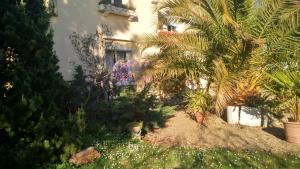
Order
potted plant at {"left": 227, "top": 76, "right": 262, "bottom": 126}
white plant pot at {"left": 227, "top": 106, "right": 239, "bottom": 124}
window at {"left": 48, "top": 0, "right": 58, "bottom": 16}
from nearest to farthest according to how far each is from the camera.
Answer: potted plant at {"left": 227, "top": 76, "right": 262, "bottom": 126} < white plant pot at {"left": 227, "top": 106, "right": 239, "bottom": 124} < window at {"left": 48, "top": 0, "right": 58, "bottom": 16}

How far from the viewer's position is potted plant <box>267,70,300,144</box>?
8938mm

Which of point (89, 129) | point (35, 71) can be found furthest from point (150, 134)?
point (35, 71)

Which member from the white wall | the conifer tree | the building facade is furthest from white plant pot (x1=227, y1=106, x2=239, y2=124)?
the conifer tree

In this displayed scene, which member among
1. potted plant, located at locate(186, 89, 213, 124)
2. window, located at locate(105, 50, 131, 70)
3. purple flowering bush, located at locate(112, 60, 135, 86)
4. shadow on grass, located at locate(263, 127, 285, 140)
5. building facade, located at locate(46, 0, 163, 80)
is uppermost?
building facade, located at locate(46, 0, 163, 80)

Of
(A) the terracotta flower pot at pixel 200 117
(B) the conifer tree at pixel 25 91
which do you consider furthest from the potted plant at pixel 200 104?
(B) the conifer tree at pixel 25 91

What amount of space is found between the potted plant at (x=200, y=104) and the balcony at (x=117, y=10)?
4359 mm

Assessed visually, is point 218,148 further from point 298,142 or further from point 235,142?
point 298,142

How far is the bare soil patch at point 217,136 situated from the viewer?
8.77 m

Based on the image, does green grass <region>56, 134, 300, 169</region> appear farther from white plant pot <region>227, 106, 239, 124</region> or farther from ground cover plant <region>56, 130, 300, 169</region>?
white plant pot <region>227, 106, 239, 124</region>

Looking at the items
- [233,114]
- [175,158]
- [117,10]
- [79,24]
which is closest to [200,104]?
[233,114]

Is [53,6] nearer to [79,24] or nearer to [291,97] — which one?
[79,24]

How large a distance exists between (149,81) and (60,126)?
18.3 feet

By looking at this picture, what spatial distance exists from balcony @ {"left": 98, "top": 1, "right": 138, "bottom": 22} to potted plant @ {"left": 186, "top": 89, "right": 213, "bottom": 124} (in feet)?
14.3

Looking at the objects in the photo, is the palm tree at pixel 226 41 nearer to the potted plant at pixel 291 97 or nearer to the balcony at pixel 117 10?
the potted plant at pixel 291 97
